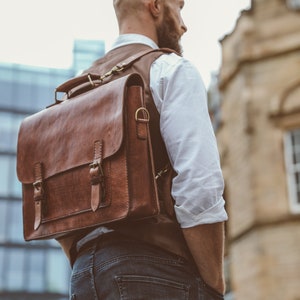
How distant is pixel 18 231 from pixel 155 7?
12736mm

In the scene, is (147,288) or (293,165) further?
(293,165)

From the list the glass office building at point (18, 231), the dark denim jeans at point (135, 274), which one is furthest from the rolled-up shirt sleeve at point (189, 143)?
the glass office building at point (18, 231)

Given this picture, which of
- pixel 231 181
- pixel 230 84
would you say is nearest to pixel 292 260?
pixel 231 181

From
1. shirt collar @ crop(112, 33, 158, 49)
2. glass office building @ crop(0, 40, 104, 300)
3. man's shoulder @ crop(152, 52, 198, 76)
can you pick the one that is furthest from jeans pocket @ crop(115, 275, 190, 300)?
glass office building @ crop(0, 40, 104, 300)

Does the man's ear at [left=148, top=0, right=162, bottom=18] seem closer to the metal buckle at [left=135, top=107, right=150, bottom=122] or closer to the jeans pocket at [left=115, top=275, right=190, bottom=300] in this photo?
the metal buckle at [left=135, top=107, right=150, bottom=122]

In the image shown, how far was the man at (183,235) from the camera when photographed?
1737 millimetres

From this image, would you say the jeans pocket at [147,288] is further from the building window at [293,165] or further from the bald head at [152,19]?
the building window at [293,165]

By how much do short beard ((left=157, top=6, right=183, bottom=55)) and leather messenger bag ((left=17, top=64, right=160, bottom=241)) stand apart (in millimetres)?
244

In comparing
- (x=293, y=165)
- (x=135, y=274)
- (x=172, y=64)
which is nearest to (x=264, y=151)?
(x=293, y=165)

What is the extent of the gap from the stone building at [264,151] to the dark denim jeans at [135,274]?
11063mm

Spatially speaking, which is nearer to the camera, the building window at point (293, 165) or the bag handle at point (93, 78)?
the bag handle at point (93, 78)

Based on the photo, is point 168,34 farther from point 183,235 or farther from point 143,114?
point 183,235

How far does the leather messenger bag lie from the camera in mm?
1769

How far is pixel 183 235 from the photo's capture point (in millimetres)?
1807
